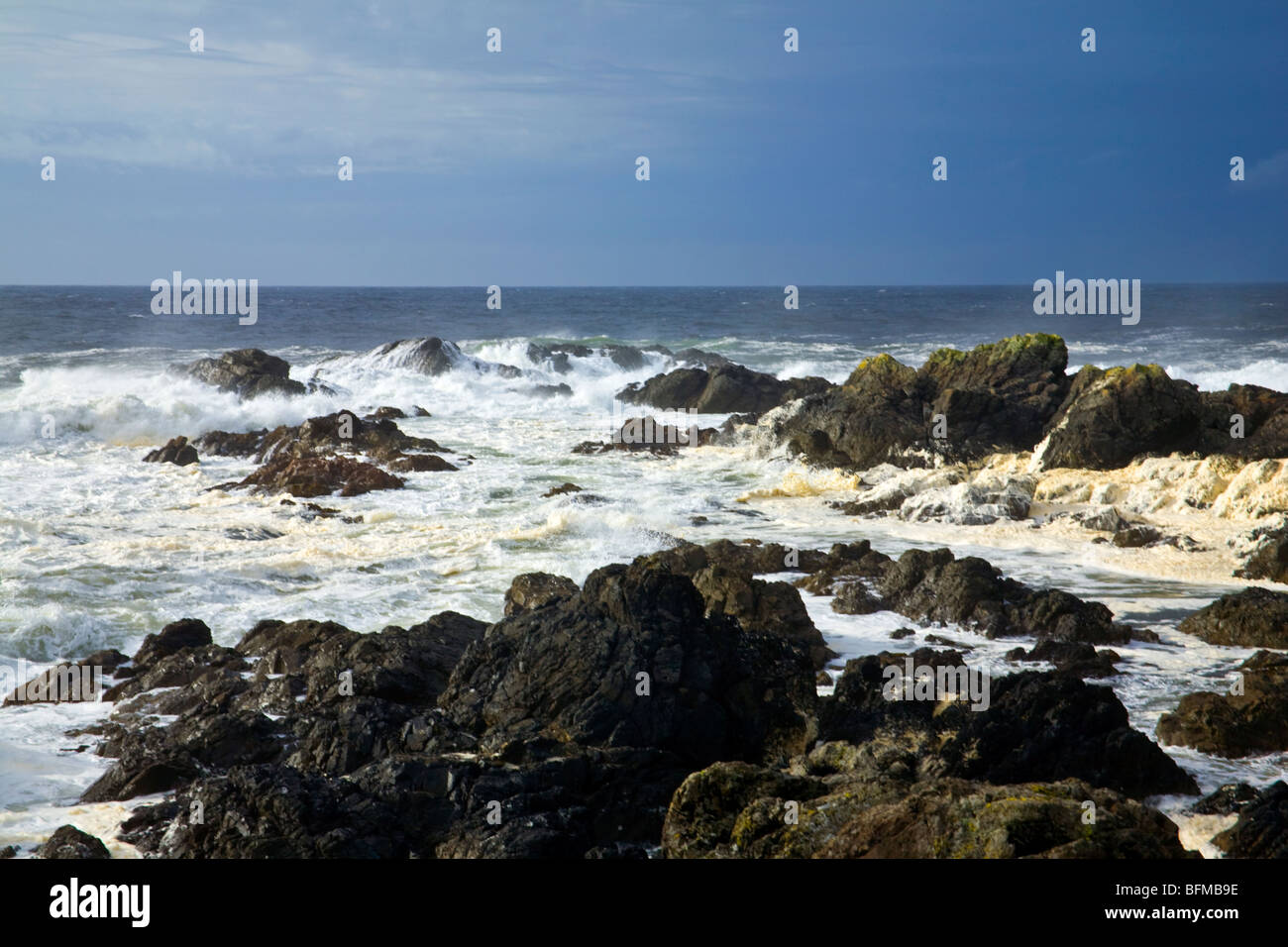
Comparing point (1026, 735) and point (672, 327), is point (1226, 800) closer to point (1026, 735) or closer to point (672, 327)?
point (1026, 735)

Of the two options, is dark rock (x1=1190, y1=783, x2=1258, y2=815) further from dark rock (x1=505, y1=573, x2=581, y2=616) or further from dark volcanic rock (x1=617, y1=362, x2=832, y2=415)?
dark volcanic rock (x1=617, y1=362, x2=832, y2=415)

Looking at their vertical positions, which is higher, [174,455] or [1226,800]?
[174,455]

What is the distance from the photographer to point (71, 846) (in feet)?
20.9

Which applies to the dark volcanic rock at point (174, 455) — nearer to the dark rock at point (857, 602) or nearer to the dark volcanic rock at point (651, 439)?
the dark volcanic rock at point (651, 439)

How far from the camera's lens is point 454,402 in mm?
36188

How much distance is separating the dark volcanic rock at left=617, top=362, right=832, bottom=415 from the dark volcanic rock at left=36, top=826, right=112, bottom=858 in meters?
24.5

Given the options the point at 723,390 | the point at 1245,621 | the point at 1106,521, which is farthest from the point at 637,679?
the point at 723,390

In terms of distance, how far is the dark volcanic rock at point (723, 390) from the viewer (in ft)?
103

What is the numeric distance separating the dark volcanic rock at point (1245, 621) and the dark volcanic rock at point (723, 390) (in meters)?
18.3

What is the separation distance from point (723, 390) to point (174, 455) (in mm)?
15579

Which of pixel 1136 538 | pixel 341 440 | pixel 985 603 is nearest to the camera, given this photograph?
pixel 985 603

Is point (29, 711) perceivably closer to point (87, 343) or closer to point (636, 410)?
point (636, 410)

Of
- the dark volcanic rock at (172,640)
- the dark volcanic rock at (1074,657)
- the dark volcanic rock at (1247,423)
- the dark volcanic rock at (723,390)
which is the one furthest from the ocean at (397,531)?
the dark volcanic rock at (1247,423)
